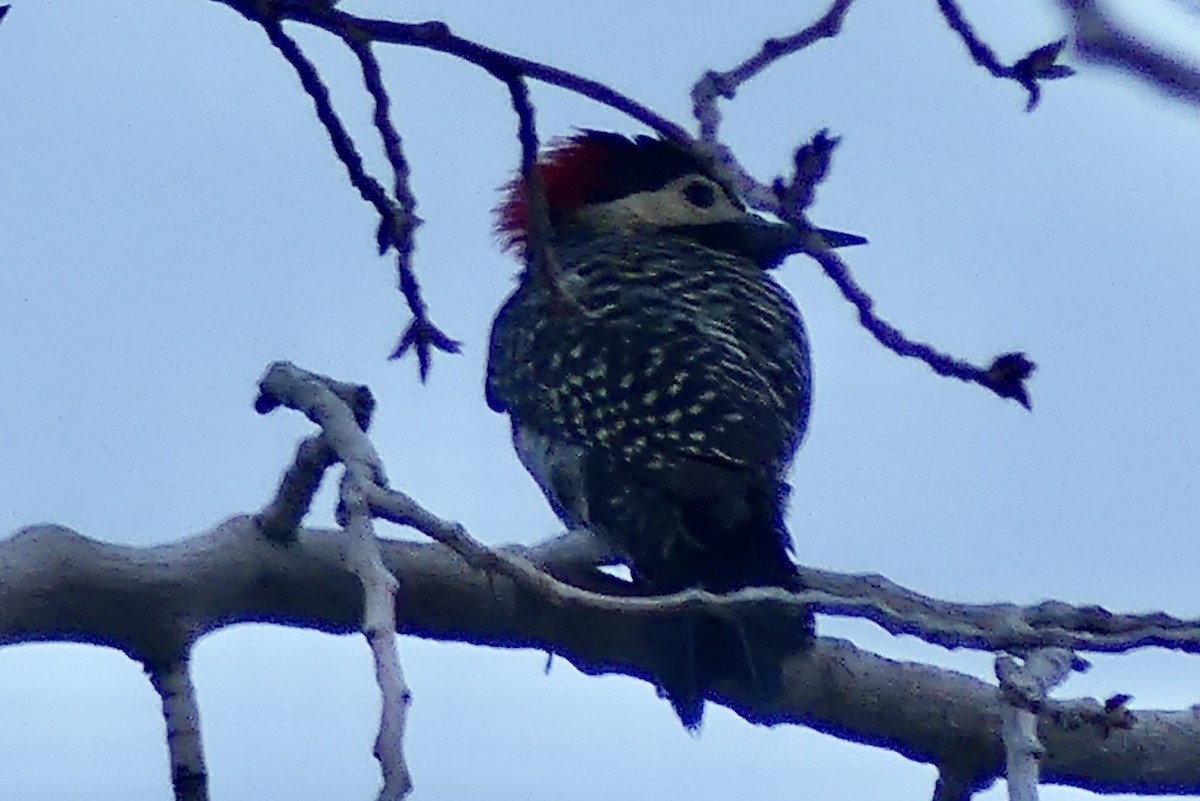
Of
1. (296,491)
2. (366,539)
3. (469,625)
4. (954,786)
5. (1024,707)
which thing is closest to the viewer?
(366,539)

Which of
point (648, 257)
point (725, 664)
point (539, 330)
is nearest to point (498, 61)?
point (725, 664)

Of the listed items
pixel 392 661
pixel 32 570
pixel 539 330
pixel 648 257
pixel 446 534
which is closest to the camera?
pixel 392 661

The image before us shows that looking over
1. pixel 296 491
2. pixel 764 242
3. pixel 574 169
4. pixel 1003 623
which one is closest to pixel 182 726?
pixel 296 491

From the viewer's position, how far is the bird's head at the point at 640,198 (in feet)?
16.1

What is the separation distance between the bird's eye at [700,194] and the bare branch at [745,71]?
243 cm

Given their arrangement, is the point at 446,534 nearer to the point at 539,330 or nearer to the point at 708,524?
the point at 708,524

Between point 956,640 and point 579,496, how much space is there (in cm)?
182

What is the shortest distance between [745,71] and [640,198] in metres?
2.58

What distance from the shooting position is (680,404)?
3742 millimetres

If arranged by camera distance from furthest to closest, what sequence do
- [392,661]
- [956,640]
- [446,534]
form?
[956,640]
[446,534]
[392,661]

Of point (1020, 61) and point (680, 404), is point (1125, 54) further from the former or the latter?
point (680, 404)

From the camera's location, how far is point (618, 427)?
12.3 feet

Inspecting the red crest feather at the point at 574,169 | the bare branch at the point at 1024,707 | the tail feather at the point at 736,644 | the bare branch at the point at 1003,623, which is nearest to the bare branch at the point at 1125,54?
the bare branch at the point at 1003,623

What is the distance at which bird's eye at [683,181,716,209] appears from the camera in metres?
5.05
